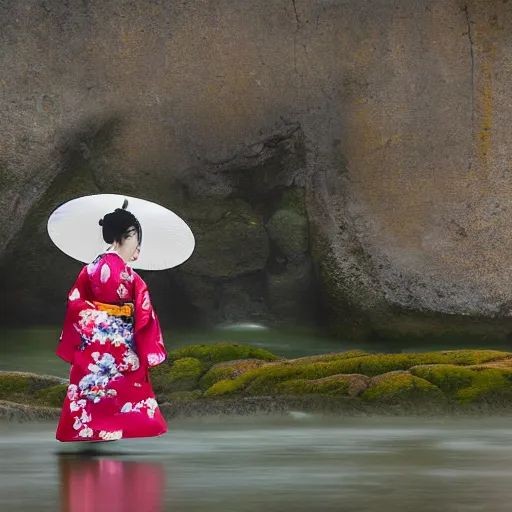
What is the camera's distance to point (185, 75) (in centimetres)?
1260

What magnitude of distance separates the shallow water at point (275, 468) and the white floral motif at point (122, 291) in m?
0.95

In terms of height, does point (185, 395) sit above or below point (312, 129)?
below

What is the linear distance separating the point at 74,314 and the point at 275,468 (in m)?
2.00

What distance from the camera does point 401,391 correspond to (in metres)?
9.91

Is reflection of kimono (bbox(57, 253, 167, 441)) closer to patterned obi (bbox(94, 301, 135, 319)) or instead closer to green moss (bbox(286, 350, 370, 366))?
patterned obi (bbox(94, 301, 135, 319))

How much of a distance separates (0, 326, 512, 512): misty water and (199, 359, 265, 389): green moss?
1474mm

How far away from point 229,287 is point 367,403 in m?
3.72

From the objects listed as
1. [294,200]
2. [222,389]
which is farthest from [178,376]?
[294,200]

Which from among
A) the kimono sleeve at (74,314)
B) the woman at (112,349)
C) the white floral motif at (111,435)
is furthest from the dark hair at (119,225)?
the white floral motif at (111,435)

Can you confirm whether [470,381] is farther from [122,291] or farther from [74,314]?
[74,314]

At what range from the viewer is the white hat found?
827cm

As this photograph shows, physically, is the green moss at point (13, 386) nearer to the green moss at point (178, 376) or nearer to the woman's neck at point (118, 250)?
the green moss at point (178, 376)

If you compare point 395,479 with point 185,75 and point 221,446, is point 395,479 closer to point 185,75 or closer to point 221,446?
point 221,446

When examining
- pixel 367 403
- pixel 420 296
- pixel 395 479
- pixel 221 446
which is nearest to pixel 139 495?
pixel 395 479
